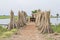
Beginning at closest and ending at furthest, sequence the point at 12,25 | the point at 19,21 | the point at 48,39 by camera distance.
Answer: the point at 48,39 → the point at 12,25 → the point at 19,21

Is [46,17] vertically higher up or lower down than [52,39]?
higher up

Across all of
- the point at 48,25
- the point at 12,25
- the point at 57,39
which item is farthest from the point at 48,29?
the point at 12,25

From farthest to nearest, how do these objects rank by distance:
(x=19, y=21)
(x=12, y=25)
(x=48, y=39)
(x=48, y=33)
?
(x=19, y=21) < (x=12, y=25) < (x=48, y=33) < (x=48, y=39)

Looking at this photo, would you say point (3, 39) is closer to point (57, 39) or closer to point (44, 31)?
point (57, 39)

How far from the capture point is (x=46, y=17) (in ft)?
68.0

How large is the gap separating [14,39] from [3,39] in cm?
75

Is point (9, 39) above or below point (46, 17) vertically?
below

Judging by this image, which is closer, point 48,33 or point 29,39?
point 29,39

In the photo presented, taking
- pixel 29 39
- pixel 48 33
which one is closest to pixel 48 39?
pixel 29 39

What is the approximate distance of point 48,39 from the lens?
15.4 m

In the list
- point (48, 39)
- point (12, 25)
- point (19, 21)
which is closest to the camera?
point (48, 39)

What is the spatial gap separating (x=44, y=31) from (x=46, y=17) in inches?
56.5

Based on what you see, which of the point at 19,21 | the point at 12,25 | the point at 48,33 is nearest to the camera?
the point at 48,33

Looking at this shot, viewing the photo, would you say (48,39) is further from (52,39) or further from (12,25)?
(12,25)
